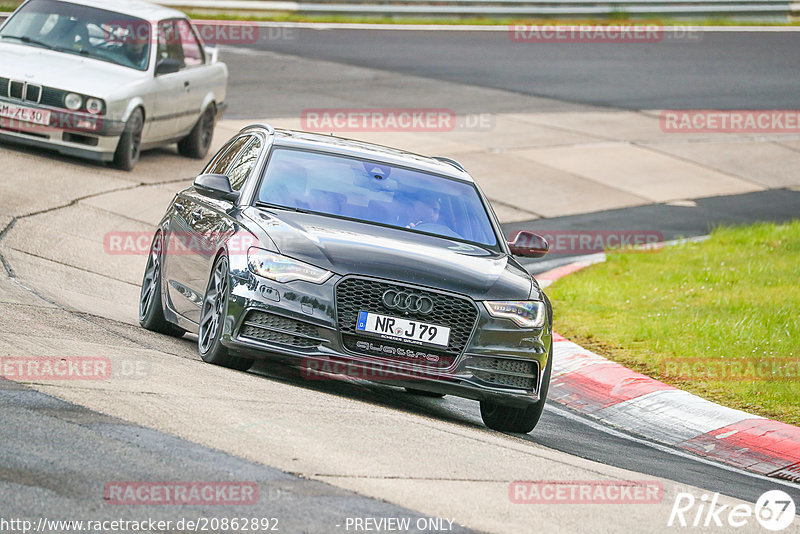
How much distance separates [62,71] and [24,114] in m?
0.67

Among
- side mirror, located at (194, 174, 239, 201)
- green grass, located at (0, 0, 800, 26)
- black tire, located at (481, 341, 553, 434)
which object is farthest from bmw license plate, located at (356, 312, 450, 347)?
green grass, located at (0, 0, 800, 26)

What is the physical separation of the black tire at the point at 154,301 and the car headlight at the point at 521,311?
281 centimetres

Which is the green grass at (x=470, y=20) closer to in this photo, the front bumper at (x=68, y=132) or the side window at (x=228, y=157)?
the front bumper at (x=68, y=132)

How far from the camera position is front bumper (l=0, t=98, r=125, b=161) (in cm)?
1590

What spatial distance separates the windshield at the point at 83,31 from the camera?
55.0ft

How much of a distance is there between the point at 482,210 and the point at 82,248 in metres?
5.01

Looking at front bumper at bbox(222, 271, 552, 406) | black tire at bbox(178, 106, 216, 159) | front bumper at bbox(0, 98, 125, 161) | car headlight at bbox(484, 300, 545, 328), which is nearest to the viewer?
front bumper at bbox(222, 271, 552, 406)

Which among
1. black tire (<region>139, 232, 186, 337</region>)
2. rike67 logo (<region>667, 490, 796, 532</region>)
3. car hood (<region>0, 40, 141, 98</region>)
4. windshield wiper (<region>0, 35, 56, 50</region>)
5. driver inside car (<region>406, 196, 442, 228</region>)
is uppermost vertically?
driver inside car (<region>406, 196, 442, 228</region>)

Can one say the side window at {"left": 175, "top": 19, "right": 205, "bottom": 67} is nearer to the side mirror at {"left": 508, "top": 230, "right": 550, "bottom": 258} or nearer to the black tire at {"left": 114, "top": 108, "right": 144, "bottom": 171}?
the black tire at {"left": 114, "top": 108, "right": 144, "bottom": 171}

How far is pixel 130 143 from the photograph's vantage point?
1669 cm

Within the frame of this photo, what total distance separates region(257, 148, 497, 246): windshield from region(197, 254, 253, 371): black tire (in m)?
0.70

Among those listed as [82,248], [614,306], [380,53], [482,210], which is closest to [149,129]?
[82,248]

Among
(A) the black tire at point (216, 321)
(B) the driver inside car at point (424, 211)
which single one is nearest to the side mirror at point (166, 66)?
(B) the driver inside car at point (424, 211)

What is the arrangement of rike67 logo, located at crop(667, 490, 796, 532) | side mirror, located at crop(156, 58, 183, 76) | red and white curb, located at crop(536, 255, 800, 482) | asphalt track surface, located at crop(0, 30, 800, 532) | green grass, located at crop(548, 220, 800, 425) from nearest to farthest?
asphalt track surface, located at crop(0, 30, 800, 532) < rike67 logo, located at crop(667, 490, 796, 532) < red and white curb, located at crop(536, 255, 800, 482) < green grass, located at crop(548, 220, 800, 425) < side mirror, located at crop(156, 58, 183, 76)
